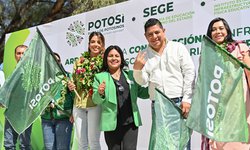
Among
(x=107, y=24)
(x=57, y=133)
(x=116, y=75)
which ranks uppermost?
(x=107, y=24)

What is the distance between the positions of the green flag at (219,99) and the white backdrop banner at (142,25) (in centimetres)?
149

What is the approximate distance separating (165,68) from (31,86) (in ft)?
5.40

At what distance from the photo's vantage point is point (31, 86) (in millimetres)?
4539

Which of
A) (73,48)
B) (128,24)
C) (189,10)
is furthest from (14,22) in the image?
(189,10)

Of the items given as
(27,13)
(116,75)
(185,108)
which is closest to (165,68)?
(185,108)

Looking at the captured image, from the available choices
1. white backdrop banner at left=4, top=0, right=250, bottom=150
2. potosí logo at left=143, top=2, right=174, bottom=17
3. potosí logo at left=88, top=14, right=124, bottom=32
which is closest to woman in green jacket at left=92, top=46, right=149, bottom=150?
white backdrop banner at left=4, top=0, right=250, bottom=150

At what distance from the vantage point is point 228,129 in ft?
10.4

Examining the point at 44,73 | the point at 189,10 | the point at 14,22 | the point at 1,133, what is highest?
the point at 14,22

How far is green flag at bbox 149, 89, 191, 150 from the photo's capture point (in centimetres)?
355

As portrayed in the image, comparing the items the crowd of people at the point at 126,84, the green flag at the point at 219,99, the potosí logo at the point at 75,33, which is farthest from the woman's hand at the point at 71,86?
the potosí logo at the point at 75,33

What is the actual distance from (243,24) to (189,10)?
803 mm

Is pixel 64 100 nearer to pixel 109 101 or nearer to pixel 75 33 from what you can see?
pixel 109 101

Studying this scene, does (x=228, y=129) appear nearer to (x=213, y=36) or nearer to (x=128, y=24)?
(x=213, y=36)

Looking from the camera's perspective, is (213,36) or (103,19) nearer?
(213,36)
